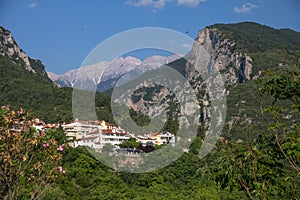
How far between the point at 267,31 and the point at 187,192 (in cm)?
6578

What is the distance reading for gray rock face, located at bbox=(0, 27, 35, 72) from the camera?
185ft

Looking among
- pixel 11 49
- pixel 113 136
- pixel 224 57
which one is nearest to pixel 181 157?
pixel 113 136

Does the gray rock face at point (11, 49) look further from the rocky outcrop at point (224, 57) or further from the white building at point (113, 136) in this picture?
the white building at point (113, 136)

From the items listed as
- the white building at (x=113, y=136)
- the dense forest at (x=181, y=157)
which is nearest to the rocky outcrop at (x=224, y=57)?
the dense forest at (x=181, y=157)

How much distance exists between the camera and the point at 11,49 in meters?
57.9

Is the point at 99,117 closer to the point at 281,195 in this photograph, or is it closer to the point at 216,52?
the point at 281,195

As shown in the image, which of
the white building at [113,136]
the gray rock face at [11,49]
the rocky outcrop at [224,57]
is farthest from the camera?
the rocky outcrop at [224,57]

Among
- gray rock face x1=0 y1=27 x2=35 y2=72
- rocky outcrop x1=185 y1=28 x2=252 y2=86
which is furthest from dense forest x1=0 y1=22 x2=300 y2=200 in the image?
gray rock face x1=0 y1=27 x2=35 y2=72

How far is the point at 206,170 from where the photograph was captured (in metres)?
3.68

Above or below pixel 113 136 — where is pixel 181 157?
below

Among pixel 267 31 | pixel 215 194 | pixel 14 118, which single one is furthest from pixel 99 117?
pixel 267 31

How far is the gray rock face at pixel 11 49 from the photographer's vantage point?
185ft

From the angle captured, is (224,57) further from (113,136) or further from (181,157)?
(181,157)

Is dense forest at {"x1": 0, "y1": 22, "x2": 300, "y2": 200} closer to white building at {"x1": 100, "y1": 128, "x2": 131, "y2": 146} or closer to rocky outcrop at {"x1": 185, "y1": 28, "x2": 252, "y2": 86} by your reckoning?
rocky outcrop at {"x1": 185, "y1": 28, "x2": 252, "y2": 86}
